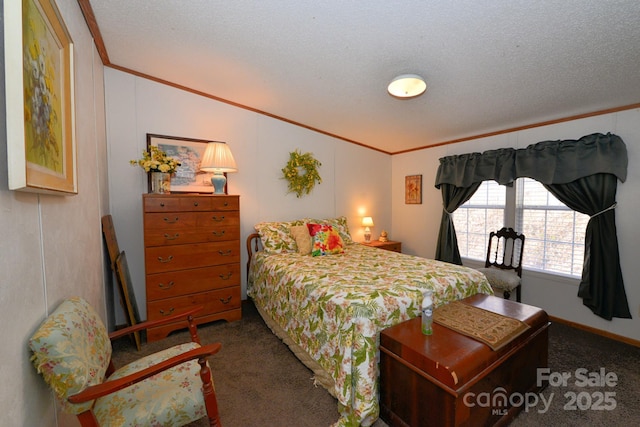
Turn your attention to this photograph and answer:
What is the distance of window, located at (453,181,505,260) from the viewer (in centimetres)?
347

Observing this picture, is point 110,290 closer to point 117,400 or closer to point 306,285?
point 117,400

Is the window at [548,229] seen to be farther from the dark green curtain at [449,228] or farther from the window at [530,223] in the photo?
the dark green curtain at [449,228]

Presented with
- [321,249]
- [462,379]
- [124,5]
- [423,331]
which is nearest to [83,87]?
[124,5]

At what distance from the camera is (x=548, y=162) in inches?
113

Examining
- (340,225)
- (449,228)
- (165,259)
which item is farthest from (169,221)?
(449,228)

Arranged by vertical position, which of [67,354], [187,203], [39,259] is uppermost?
[187,203]

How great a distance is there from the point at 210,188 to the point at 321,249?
1.44m

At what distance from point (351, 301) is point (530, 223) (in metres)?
2.70

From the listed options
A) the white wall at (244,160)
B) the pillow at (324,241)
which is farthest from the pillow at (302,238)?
the white wall at (244,160)

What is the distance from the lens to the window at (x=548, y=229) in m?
2.85

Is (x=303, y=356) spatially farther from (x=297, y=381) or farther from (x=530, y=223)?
(x=530, y=223)

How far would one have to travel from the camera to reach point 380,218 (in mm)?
4668

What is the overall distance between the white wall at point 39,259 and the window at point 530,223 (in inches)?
158

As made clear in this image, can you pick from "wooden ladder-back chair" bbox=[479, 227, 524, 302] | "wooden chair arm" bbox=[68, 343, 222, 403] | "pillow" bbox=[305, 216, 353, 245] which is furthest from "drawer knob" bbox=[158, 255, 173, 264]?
"wooden ladder-back chair" bbox=[479, 227, 524, 302]
